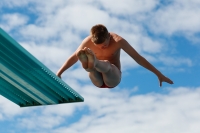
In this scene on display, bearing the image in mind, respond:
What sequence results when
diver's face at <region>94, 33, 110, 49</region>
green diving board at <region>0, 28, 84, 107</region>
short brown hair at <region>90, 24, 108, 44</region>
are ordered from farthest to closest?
1. green diving board at <region>0, 28, 84, 107</region>
2. diver's face at <region>94, 33, 110, 49</region>
3. short brown hair at <region>90, 24, 108, 44</region>

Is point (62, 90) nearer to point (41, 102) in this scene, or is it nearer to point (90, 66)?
point (41, 102)

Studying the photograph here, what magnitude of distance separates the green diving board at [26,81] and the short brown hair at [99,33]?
1723mm

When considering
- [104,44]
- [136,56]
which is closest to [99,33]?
[104,44]

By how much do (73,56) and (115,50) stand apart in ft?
3.25

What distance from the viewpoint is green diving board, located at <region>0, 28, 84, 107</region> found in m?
8.95

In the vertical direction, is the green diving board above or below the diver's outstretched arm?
above

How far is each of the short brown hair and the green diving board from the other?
5.65 ft

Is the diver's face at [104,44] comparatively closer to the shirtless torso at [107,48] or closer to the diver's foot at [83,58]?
the shirtless torso at [107,48]

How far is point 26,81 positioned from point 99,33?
331 cm

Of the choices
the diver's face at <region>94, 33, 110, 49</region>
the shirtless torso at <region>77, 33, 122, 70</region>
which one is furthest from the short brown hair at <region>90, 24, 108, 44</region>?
the shirtless torso at <region>77, 33, 122, 70</region>

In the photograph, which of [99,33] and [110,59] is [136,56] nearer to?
[110,59]

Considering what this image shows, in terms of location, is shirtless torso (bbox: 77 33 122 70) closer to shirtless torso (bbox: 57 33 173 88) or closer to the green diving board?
shirtless torso (bbox: 57 33 173 88)

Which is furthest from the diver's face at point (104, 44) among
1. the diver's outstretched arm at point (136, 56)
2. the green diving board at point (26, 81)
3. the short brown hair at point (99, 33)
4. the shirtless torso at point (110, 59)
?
the green diving board at point (26, 81)

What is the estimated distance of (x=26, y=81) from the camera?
10.6 m
